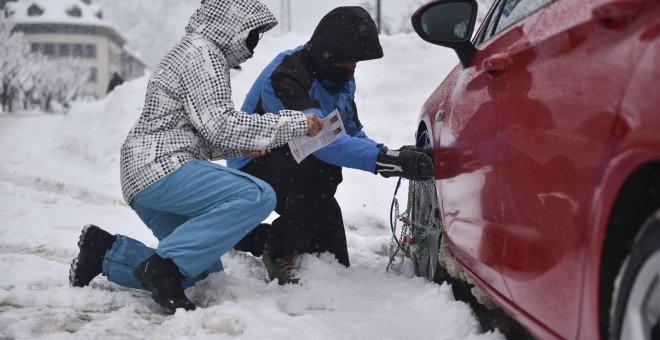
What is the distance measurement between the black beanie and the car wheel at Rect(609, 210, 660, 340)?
8.21ft

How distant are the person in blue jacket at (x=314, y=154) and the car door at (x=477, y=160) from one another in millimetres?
670

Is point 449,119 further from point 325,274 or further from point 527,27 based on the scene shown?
point 325,274

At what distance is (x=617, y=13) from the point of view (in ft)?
4.31

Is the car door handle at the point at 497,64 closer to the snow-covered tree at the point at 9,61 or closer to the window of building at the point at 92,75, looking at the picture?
the snow-covered tree at the point at 9,61

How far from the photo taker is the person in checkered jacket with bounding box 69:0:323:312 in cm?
284

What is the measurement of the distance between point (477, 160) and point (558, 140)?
69cm

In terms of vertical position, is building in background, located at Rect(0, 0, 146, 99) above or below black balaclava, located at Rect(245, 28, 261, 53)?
below

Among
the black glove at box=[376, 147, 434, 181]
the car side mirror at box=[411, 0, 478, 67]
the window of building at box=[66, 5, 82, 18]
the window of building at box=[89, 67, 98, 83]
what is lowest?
the window of building at box=[89, 67, 98, 83]

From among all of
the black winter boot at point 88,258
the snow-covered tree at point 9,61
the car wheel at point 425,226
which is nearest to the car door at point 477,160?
the car wheel at point 425,226

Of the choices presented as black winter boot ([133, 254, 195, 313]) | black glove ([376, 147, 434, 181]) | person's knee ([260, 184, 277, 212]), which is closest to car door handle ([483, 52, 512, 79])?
black glove ([376, 147, 434, 181])

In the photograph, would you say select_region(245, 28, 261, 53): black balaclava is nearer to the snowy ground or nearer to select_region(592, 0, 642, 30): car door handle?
the snowy ground

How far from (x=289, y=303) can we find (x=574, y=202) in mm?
1841

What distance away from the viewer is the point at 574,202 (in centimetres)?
144

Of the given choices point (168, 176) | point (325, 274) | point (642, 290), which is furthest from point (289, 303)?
point (642, 290)
